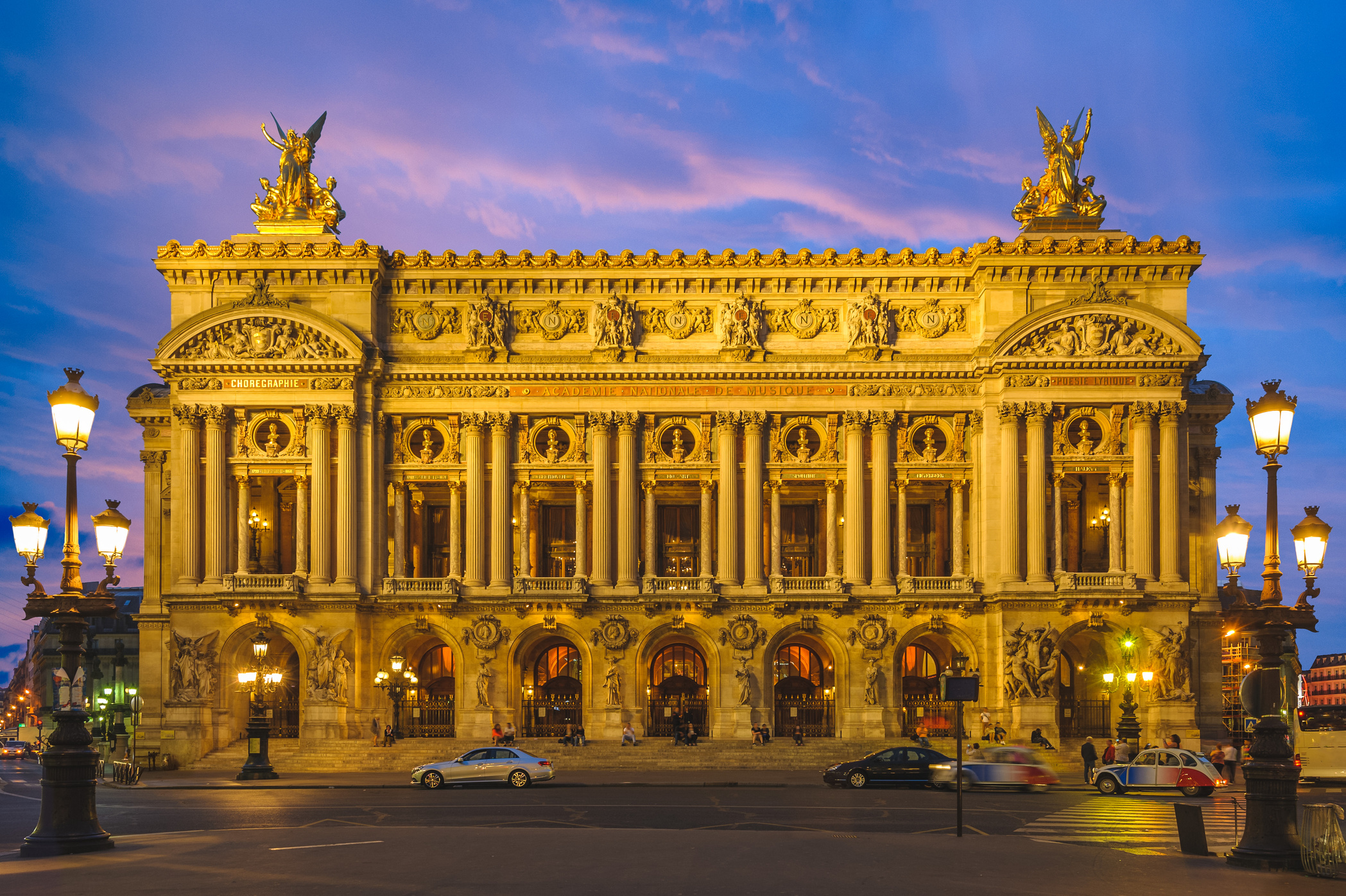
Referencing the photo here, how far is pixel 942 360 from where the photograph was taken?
58.1 m

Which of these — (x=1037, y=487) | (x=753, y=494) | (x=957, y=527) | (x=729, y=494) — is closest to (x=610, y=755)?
(x=729, y=494)

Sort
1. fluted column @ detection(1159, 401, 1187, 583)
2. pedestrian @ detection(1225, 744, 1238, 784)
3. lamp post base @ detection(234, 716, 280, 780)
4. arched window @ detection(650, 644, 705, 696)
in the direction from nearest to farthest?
pedestrian @ detection(1225, 744, 1238, 784) < lamp post base @ detection(234, 716, 280, 780) < fluted column @ detection(1159, 401, 1187, 583) < arched window @ detection(650, 644, 705, 696)

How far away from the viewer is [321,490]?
5709 cm

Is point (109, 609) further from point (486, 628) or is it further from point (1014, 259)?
point (1014, 259)

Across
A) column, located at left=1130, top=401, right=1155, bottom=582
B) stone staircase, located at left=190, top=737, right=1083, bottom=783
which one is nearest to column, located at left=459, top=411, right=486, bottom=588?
stone staircase, located at left=190, top=737, right=1083, bottom=783

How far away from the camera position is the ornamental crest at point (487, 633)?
56625mm

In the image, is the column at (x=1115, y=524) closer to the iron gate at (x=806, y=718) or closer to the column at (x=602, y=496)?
the iron gate at (x=806, y=718)

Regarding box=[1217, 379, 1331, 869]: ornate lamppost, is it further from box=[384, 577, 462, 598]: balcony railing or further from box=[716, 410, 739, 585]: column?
box=[384, 577, 462, 598]: balcony railing

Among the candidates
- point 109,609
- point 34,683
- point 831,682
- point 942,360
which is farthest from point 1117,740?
point 34,683

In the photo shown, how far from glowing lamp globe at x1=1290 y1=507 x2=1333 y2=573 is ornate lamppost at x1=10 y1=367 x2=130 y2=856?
20.3 meters

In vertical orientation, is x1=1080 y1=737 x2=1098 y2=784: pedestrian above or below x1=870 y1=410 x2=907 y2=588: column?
below

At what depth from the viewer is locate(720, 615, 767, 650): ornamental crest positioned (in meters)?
56.5

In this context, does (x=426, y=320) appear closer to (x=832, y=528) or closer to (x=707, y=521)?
(x=707, y=521)

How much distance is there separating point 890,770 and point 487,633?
23.2 meters
